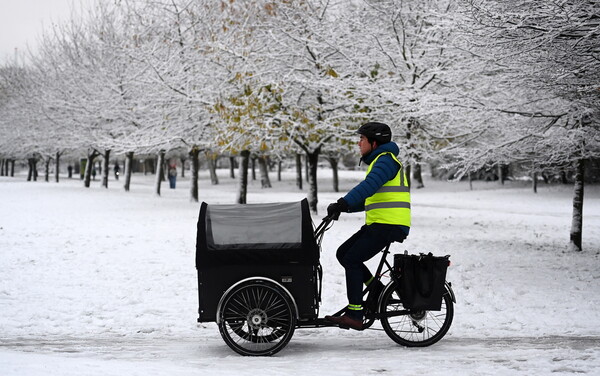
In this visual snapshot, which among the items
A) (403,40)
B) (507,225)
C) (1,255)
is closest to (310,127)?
(403,40)

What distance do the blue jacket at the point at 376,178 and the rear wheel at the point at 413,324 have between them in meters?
1.02

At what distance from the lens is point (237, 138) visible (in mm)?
18172

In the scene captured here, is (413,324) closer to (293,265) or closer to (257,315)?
(293,265)

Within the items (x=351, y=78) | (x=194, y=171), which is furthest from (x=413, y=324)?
(x=194, y=171)

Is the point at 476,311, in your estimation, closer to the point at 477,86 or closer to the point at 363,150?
the point at 363,150

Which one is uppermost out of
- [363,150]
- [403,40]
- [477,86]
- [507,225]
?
[403,40]

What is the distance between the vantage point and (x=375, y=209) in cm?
553

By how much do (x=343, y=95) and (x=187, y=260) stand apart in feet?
22.2

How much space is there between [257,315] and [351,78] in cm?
1131

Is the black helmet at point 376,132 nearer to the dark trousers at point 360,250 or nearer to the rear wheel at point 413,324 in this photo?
the dark trousers at point 360,250

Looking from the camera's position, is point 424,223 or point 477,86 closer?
point 477,86

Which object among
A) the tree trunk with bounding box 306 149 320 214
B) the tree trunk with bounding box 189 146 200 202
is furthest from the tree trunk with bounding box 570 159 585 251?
the tree trunk with bounding box 189 146 200 202

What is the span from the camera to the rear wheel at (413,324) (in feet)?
18.9

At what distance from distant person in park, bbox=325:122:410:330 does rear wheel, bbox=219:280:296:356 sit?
42 centimetres
